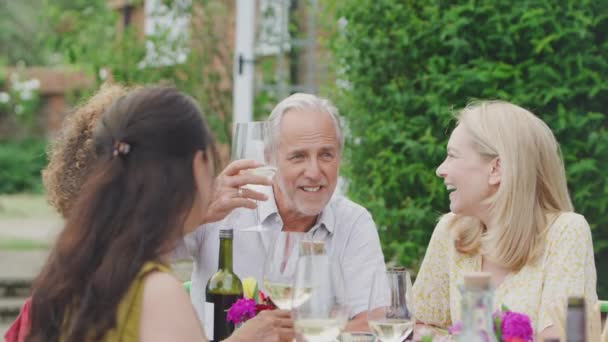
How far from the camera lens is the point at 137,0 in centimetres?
948

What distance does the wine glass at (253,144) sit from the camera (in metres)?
2.48

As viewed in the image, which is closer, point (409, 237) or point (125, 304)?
point (125, 304)

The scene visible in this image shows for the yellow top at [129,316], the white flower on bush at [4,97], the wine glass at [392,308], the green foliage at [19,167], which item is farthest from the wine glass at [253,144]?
the white flower on bush at [4,97]

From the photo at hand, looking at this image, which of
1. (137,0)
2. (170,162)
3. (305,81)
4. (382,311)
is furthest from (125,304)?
(137,0)

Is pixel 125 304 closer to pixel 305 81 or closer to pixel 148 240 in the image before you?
pixel 148 240

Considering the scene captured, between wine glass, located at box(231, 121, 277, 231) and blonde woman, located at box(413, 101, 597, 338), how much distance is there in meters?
0.63

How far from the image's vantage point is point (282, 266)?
6.77 ft

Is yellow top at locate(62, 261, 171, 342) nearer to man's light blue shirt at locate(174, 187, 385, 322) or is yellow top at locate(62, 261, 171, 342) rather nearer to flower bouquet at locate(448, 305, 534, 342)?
flower bouquet at locate(448, 305, 534, 342)

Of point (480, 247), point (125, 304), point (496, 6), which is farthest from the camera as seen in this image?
point (496, 6)

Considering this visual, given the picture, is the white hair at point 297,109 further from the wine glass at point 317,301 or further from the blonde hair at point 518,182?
the wine glass at point 317,301

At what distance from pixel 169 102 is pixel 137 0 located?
26.1 ft

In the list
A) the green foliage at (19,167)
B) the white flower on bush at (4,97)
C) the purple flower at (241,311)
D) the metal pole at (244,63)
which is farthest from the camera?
the white flower on bush at (4,97)

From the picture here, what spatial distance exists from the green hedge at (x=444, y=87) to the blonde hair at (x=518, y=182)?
1.40 meters

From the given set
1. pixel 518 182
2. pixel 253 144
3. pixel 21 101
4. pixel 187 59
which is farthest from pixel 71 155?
pixel 21 101
